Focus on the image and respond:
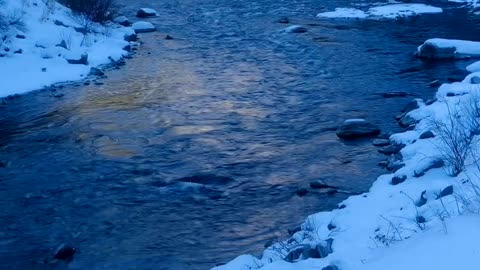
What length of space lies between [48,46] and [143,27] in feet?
17.9

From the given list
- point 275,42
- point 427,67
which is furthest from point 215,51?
point 427,67

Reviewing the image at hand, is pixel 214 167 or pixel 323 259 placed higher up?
pixel 323 259

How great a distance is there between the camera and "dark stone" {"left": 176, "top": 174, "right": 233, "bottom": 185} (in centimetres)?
901

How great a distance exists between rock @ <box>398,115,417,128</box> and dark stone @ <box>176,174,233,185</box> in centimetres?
319

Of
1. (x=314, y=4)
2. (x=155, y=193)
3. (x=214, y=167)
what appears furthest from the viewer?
(x=314, y=4)

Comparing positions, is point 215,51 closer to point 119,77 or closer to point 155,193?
point 119,77

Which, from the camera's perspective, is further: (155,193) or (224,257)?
(155,193)

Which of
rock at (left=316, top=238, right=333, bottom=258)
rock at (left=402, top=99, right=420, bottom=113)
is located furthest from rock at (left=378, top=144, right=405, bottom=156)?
rock at (left=316, top=238, right=333, bottom=258)

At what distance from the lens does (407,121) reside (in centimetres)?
1083

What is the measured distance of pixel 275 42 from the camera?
19031mm

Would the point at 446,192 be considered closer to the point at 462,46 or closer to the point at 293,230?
the point at 293,230

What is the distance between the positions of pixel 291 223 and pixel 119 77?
365 inches

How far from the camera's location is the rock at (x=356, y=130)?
34.5 feet

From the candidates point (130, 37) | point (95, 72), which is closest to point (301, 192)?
point (95, 72)
